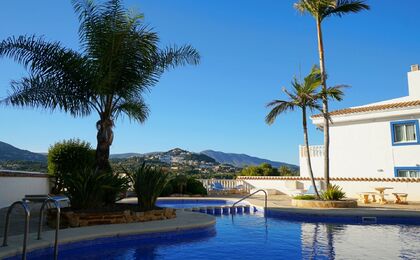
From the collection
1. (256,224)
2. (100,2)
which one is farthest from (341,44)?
(100,2)

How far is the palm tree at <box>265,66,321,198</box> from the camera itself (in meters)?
15.6

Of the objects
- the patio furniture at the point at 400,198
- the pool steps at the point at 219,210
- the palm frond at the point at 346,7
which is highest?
the palm frond at the point at 346,7

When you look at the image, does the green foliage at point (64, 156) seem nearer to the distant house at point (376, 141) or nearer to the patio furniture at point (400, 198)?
the distant house at point (376, 141)

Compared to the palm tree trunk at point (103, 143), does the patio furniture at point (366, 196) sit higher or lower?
lower

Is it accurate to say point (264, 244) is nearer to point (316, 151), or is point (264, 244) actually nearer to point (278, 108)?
point (278, 108)

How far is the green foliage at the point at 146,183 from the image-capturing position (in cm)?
1080

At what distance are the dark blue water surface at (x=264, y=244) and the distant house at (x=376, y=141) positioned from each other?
32.6 feet

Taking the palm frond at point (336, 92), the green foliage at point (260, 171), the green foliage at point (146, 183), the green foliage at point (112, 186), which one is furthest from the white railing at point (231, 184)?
the green foliage at point (112, 186)

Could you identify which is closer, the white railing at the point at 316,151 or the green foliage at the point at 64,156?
the green foliage at the point at 64,156

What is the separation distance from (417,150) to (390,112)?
2373 mm

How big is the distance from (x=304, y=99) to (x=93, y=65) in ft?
28.4

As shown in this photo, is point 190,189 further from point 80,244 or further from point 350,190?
point 80,244

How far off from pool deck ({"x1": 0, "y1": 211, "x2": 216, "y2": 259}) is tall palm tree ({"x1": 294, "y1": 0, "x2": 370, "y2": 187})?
720 cm

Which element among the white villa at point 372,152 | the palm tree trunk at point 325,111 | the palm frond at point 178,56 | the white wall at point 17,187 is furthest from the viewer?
A: the white villa at point 372,152
